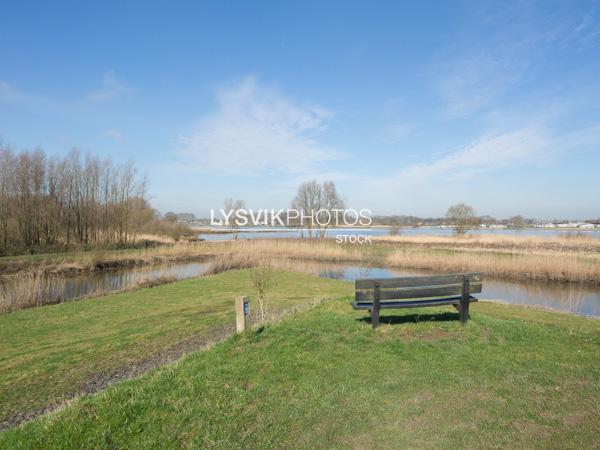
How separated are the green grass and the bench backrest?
2.35ft

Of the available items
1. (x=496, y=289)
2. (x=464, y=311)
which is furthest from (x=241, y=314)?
(x=496, y=289)

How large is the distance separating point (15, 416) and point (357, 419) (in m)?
4.68

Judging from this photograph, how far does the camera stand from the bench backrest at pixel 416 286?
6191 millimetres

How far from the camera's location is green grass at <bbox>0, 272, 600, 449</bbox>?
3217mm

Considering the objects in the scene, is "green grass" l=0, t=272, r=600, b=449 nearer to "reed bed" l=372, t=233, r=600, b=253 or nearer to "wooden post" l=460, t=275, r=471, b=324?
"wooden post" l=460, t=275, r=471, b=324

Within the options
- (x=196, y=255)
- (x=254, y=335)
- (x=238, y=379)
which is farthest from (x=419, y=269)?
(x=238, y=379)

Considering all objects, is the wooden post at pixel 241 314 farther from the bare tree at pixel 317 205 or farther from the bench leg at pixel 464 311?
the bare tree at pixel 317 205

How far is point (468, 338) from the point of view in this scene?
5801 mm

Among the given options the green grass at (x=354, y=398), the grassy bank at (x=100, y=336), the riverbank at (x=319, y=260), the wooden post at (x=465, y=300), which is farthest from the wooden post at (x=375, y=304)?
the riverbank at (x=319, y=260)

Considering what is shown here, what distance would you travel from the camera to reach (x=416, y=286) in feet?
20.5

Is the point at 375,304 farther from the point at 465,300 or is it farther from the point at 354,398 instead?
the point at 354,398

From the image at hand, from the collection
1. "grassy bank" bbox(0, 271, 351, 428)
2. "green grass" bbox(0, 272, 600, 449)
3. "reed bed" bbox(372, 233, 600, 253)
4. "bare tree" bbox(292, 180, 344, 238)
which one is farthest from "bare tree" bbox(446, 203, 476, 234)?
"green grass" bbox(0, 272, 600, 449)

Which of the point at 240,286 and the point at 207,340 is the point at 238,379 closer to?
Result: the point at 207,340

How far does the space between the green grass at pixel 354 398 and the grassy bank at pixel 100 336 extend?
1.77 meters
